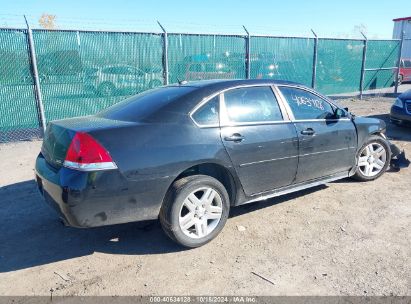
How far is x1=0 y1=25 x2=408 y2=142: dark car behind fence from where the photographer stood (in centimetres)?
750

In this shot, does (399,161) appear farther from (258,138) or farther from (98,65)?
(98,65)

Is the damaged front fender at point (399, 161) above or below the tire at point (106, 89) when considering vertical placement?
below

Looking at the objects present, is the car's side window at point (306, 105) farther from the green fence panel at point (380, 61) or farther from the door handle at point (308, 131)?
the green fence panel at point (380, 61)

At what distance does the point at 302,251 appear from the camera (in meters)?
3.40

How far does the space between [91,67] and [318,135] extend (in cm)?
588

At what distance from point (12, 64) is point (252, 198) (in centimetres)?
610

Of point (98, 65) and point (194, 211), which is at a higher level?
point (98, 65)

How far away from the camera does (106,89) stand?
28.1 ft

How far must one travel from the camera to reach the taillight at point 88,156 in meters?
2.95

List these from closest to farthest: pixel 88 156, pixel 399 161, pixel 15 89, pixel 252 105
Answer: pixel 88 156, pixel 252 105, pixel 399 161, pixel 15 89

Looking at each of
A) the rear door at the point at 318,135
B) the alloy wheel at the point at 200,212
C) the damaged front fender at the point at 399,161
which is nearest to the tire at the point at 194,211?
the alloy wheel at the point at 200,212

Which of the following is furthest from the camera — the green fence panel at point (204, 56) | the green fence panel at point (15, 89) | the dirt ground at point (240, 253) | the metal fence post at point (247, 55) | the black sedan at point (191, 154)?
the metal fence post at point (247, 55)

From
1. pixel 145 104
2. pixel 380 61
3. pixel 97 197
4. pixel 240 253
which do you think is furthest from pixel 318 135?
pixel 380 61

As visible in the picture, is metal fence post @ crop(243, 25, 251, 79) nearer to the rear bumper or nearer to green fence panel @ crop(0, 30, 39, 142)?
green fence panel @ crop(0, 30, 39, 142)
